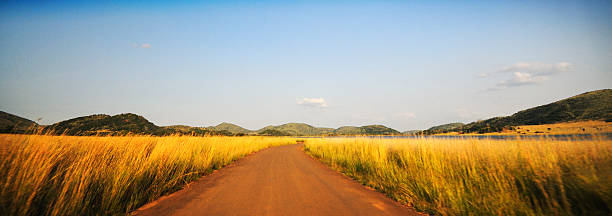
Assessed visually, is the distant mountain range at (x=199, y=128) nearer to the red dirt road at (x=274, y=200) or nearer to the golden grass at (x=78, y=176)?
the golden grass at (x=78, y=176)

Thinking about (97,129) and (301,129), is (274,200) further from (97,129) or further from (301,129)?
(301,129)

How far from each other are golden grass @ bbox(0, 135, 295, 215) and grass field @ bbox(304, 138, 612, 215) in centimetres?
542

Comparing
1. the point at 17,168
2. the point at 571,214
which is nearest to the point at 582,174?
the point at 571,214

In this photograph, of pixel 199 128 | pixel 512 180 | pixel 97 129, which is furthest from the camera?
pixel 199 128

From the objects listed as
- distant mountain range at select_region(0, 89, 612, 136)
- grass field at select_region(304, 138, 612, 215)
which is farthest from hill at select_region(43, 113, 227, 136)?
grass field at select_region(304, 138, 612, 215)

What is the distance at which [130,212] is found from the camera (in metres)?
3.66

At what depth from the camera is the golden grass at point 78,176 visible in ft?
8.76

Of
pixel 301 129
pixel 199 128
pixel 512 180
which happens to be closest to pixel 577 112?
pixel 512 180

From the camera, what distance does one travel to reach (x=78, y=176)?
130 inches

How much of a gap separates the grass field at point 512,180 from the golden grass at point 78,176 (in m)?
5.42

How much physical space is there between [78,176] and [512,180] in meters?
7.54

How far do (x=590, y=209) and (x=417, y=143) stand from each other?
4834 mm

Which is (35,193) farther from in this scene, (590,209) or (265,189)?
(590,209)

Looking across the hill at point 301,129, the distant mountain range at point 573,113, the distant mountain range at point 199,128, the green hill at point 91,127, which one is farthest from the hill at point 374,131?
the hill at point 301,129
